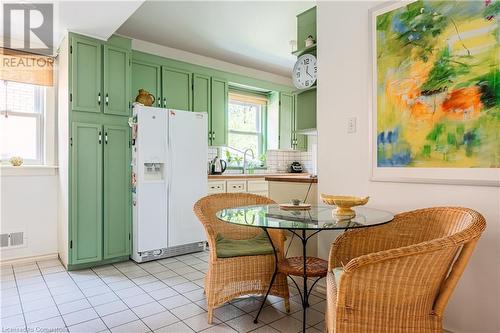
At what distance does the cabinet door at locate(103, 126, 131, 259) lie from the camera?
10.8 ft

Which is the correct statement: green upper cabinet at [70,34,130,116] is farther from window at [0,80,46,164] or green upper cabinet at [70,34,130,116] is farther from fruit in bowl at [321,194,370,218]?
fruit in bowl at [321,194,370,218]

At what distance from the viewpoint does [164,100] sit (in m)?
4.03

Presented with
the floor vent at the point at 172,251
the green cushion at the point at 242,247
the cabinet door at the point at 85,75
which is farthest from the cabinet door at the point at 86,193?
the green cushion at the point at 242,247

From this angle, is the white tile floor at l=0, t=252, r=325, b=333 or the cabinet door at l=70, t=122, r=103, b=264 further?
the cabinet door at l=70, t=122, r=103, b=264

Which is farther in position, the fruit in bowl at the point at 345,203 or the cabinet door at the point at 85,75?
the cabinet door at the point at 85,75

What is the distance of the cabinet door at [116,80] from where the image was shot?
3285 millimetres

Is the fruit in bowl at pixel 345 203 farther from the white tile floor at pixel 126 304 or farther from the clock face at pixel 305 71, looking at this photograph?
the clock face at pixel 305 71

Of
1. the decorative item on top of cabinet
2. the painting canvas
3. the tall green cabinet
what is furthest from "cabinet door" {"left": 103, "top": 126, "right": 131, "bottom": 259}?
the painting canvas

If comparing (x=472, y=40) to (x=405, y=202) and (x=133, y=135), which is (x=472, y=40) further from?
(x=133, y=135)

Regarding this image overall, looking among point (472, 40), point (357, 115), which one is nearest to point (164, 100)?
point (357, 115)

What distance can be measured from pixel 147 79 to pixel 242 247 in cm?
266

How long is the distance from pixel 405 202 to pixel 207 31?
2868mm

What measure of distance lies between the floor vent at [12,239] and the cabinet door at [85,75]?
1.49 m

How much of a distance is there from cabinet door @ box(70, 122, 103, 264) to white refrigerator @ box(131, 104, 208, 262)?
1.14ft
